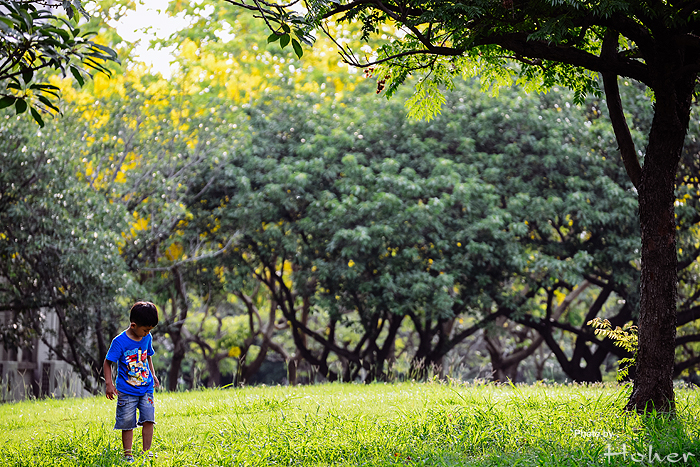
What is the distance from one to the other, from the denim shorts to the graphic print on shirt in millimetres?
116

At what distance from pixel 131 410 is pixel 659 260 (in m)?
4.39

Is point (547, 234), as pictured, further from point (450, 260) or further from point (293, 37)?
point (293, 37)

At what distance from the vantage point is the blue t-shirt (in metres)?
4.81

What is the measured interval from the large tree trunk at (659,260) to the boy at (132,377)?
3.94 meters

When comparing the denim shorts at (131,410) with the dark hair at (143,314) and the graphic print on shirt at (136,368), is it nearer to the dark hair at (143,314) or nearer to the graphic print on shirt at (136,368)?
the graphic print on shirt at (136,368)

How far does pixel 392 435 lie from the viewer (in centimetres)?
496

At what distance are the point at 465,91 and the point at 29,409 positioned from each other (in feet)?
36.4

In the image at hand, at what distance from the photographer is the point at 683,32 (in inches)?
209

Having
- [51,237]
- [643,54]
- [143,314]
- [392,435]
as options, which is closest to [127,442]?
[143,314]

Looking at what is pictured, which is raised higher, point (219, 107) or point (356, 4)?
point (219, 107)

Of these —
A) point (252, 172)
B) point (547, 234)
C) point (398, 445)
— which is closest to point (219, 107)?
point (252, 172)

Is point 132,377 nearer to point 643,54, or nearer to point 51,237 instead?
point 643,54

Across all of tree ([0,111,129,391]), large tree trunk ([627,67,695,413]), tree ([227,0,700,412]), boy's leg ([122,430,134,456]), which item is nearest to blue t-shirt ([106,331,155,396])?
A: boy's leg ([122,430,134,456])

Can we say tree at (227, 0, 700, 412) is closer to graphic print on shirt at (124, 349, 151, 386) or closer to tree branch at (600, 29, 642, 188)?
tree branch at (600, 29, 642, 188)
